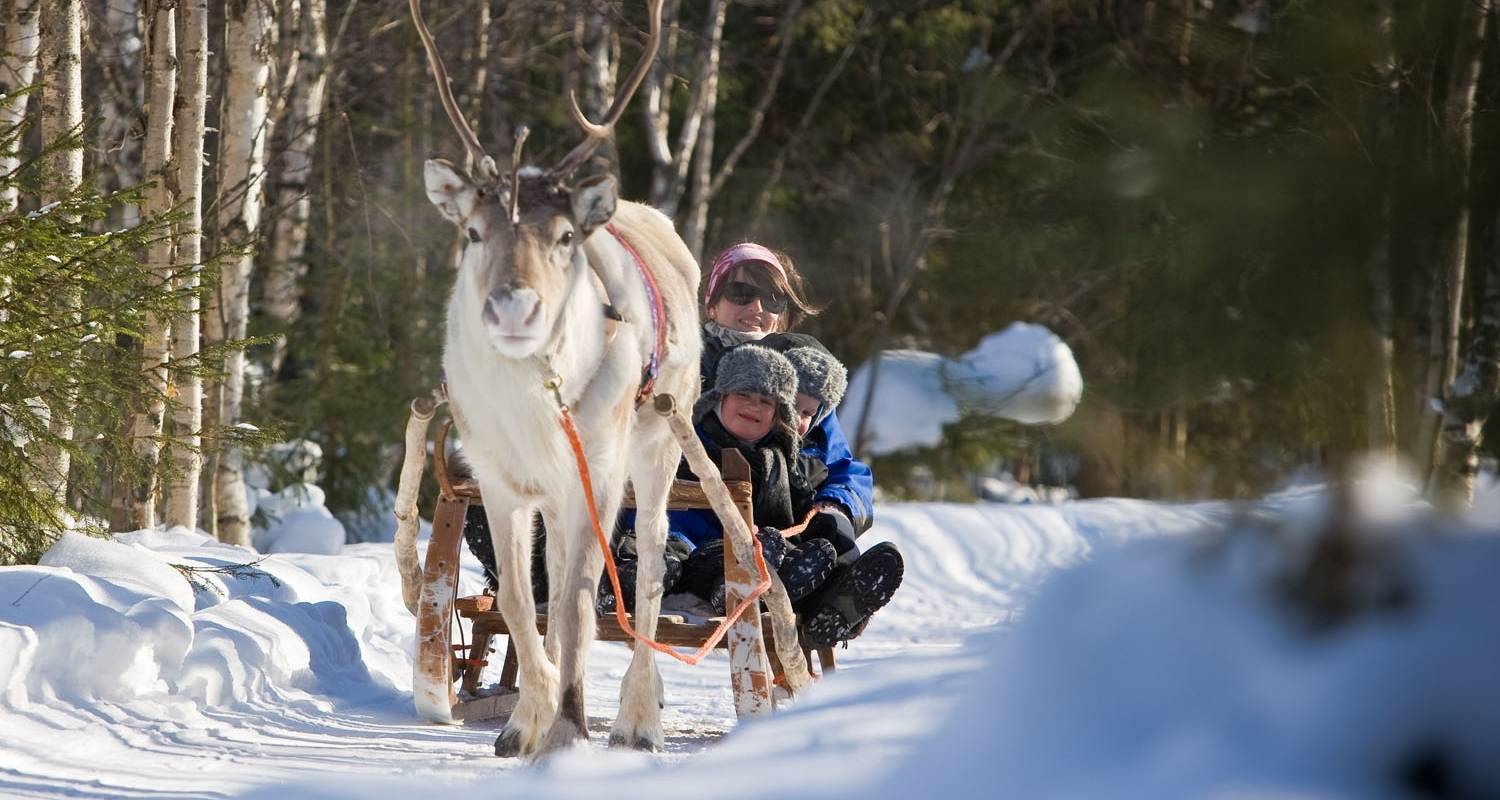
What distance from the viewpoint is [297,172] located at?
11.4m

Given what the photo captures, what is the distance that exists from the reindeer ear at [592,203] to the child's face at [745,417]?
159 centimetres

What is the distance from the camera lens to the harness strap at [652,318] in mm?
5012

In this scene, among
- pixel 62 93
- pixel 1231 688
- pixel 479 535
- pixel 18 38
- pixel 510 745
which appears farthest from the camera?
pixel 18 38

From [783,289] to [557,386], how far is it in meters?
2.24

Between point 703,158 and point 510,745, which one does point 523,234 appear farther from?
point 703,158

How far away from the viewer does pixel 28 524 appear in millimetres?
6086

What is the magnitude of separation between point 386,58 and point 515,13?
125 inches

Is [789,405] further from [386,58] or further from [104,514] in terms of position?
[386,58]

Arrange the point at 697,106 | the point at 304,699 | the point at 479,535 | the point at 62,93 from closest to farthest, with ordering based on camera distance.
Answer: the point at 304,699 → the point at 479,535 → the point at 62,93 → the point at 697,106

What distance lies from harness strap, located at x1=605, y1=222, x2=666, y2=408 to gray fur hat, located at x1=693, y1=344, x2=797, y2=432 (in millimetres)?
680

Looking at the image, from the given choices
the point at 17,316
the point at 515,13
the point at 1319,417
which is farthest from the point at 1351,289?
the point at 515,13

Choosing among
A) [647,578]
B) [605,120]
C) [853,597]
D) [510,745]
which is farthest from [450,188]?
[853,597]

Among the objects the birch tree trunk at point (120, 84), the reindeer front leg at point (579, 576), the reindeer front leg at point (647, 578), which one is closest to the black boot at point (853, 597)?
the reindeer front leg at point (647, 578)

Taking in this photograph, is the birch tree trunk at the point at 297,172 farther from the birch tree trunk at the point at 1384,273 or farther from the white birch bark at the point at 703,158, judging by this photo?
the birch tree trunk at the point at 1384,273
